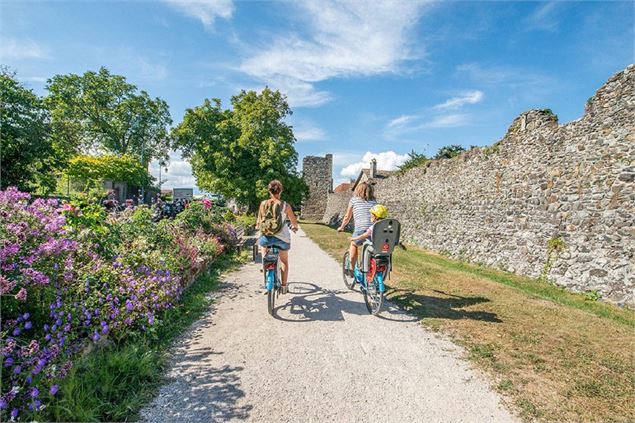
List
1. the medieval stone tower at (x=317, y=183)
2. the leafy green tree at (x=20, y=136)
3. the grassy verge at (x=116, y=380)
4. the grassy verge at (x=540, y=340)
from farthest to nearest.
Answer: the medieval stone tower at (x=317, y=183) → the leafy green tree at (x=20, y=136) → the grassy verge at (x=540, y=340) → the grassy verge at (x=116, y=380)

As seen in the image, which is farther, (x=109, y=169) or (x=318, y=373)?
(x=109, y=169)

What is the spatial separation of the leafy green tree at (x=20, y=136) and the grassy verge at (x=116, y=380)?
390 inches

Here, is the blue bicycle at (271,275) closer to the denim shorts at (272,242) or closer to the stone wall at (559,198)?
the denim shorts at (272,242)

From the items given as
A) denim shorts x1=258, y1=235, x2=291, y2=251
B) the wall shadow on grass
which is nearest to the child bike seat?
the wall shadow on grass

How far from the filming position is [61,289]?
3236mm

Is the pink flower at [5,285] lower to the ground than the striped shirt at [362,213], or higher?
lower

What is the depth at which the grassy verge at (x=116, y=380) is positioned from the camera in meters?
2.38

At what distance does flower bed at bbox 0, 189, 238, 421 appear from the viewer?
7.99 ft

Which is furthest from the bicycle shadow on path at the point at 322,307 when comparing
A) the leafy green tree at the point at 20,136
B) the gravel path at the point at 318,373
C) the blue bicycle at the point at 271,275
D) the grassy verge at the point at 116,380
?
the leafy green tree at the point at 20,136

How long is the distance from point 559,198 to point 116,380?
406 inches

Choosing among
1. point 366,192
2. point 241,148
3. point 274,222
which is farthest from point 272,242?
point 241,148

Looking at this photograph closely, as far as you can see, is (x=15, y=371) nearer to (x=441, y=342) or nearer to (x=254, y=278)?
(x=441, y=342)

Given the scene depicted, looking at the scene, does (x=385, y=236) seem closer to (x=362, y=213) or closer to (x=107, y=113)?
(x=362, y=213)

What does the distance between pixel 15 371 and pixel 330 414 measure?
2415 mm
